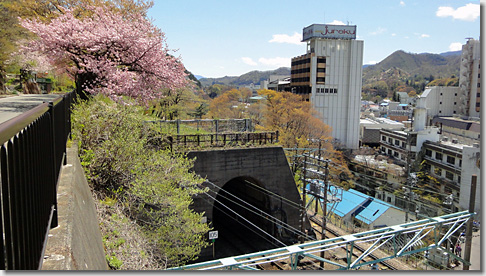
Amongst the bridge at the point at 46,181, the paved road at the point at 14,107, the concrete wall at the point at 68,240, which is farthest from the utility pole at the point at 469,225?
the paved road at the point at 14,107

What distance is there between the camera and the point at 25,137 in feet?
7.87

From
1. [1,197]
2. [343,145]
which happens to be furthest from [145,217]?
[343,145]

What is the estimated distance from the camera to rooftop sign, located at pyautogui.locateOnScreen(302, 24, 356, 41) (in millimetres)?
51656

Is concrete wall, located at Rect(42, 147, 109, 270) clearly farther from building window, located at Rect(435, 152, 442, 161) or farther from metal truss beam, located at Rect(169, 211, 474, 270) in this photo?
building window, located at Rect(435, 152, 442, 161)

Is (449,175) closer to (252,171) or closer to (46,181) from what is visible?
(252,171)

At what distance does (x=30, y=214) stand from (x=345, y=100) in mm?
51031

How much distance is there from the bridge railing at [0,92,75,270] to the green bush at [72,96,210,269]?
502 centimetres

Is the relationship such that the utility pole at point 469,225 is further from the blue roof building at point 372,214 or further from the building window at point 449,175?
the building window at point 449,175

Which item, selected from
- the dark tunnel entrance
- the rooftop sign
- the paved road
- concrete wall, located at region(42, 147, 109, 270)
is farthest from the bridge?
the rooftop sign

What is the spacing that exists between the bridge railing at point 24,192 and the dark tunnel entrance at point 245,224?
43.5 ft

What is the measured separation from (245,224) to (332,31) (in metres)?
40.3

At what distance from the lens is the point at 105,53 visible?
1173 cm

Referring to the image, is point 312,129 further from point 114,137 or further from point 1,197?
point 1,197

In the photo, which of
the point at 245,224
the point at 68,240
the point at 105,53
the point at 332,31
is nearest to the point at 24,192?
the point at 68,240
